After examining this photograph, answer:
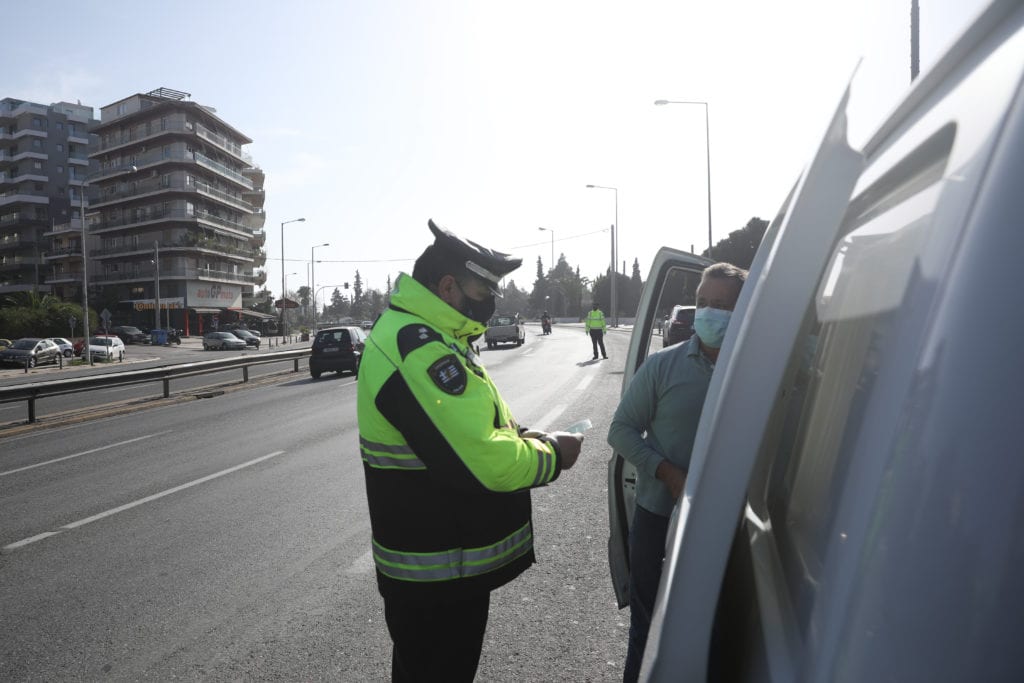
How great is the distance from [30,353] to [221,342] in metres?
18.9

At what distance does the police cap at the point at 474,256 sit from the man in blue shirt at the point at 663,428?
740 mm

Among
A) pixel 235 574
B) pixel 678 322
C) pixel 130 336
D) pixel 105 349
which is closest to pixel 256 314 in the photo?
pixel 130 336

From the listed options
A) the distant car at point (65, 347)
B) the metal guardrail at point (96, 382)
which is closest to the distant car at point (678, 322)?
the metal guardrail at point (96, 382)

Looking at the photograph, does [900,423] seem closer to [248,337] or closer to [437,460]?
[437,460]

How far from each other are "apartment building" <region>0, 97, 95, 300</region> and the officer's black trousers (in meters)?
91.3

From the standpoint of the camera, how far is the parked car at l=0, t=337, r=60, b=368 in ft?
109

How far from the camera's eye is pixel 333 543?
508 cm

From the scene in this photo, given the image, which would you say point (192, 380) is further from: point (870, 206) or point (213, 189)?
point (213, 189)

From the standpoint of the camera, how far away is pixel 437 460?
1.95 m

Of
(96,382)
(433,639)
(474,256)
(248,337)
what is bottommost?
(248,337)

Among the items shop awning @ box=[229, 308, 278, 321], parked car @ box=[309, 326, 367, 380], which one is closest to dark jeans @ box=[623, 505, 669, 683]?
parked car @ box=[309, 326, 367, 380]

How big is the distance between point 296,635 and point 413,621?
1.81 meters

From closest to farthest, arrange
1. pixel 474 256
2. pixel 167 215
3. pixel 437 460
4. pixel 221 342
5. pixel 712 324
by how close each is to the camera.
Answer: pixel 437 460, pixel 474 256, pixel 712 324, pixel 221 342, pixel 167 215

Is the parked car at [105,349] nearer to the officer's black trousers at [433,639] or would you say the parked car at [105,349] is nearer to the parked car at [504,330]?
the parked car at [504,330]
